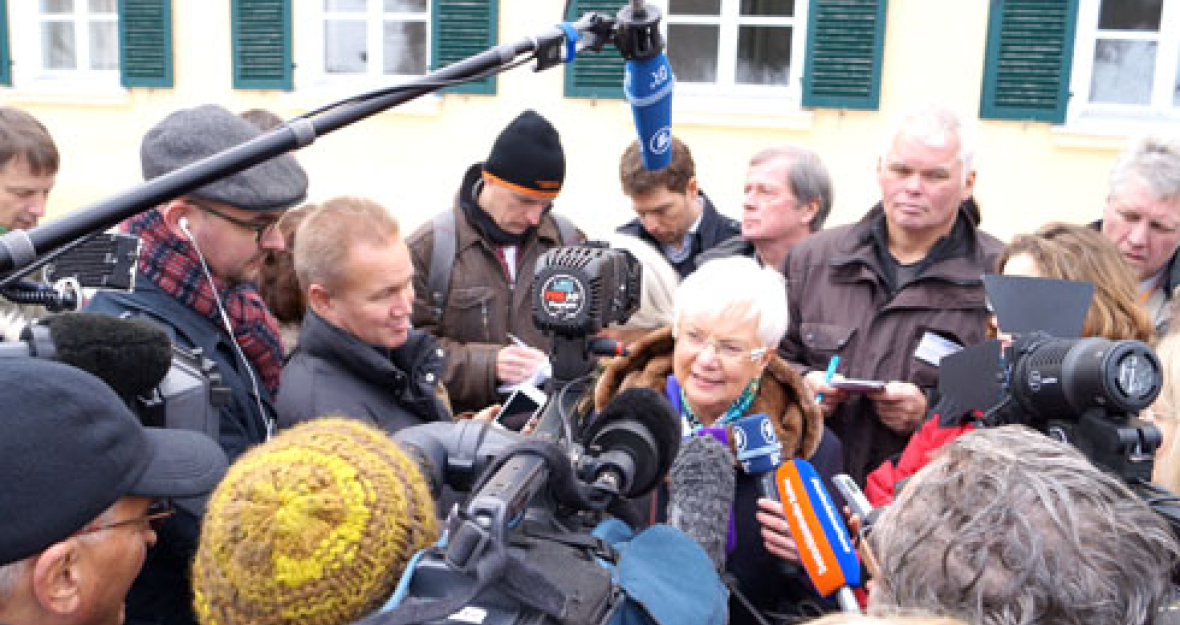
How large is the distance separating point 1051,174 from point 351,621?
19.4ft

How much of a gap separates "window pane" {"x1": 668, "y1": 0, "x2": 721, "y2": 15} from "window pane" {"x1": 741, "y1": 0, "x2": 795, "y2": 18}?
0.20m

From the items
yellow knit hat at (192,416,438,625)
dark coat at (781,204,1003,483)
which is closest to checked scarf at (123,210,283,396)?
yellow knit hat at (192,416,438,625)

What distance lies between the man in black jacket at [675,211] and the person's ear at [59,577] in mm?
2831

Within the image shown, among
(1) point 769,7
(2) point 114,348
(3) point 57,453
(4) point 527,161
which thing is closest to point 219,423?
(2) point 114,348

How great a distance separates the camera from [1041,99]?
604 centimetres

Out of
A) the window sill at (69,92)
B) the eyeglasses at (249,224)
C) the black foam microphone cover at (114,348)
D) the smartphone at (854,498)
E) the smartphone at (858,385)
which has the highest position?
the window sill at (69,92)

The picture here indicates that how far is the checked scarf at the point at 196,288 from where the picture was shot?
209 centimetres

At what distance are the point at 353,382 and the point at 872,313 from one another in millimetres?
1552

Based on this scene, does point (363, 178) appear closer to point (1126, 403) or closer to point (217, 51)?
point (217, 51)

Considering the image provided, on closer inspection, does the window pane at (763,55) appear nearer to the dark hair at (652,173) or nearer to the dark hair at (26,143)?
the dark hair at (652,173)

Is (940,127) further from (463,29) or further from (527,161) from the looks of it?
(463,29)

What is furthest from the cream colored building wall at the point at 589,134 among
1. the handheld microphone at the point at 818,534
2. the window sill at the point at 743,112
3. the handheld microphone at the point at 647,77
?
the handheld microphone at the point at 647,77

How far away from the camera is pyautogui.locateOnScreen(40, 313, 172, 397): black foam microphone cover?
154 centimetres

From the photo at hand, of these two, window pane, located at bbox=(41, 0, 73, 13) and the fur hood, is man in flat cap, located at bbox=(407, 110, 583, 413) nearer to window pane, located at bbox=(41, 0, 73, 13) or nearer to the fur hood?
the fur hood
